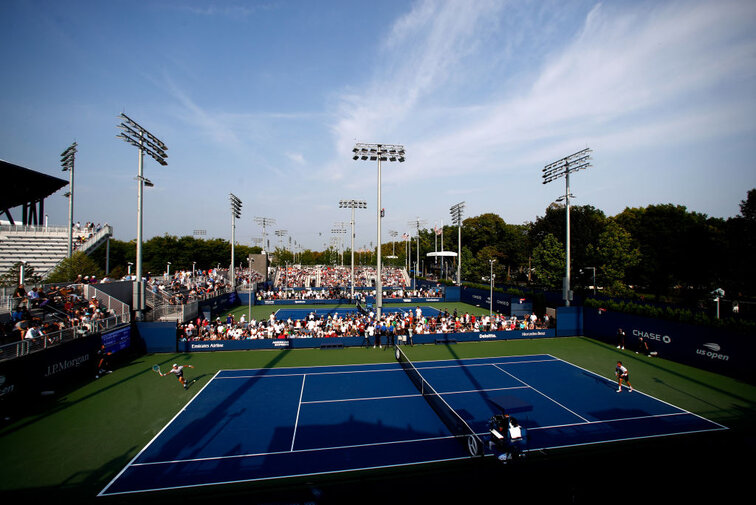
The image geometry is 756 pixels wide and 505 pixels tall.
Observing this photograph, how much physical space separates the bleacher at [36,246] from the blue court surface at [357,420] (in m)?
34.4

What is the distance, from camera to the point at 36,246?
38125 mm

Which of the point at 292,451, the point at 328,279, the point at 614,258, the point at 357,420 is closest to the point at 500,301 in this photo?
the point at 614,258

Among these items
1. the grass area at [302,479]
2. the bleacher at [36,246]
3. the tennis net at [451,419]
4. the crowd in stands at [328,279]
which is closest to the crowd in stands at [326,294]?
the crowd in stands at [328,279]

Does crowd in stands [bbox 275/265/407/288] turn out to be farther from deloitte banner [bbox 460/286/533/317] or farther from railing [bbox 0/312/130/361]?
railing [bbox 0/312/130/361]

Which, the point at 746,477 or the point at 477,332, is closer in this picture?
the point at 746,477

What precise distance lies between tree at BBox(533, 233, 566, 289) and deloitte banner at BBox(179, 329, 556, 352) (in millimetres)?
23766

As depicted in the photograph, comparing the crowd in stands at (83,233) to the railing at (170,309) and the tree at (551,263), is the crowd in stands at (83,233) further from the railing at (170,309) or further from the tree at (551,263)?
the tree at (551,263)

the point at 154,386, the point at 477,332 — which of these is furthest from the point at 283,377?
the point at 477,332

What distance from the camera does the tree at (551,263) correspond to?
45094mm

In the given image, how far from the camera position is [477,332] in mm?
24531

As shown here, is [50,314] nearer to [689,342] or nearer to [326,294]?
[326,294]

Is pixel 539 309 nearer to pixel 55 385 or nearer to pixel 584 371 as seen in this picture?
pixel 584 371

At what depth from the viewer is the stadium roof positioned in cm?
3178

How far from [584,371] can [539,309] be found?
12.5 metres
